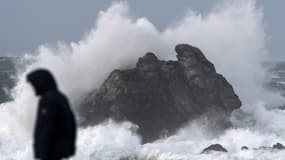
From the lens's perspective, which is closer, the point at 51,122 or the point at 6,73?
the point at 51,122

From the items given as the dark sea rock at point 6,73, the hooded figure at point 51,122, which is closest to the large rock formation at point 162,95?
the dark sea rock at point 6,73

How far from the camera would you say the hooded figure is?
6797 mm

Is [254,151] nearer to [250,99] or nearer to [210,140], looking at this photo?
[210,140]

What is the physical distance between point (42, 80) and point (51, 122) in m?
0.48

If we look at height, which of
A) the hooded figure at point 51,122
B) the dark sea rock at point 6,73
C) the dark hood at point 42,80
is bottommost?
the hooded figure at point 51,122

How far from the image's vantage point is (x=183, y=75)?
1889 inches

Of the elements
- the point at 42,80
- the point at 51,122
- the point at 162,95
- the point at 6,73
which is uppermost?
the point at 6,73

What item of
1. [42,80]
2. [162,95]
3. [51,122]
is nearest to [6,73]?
[162,95]

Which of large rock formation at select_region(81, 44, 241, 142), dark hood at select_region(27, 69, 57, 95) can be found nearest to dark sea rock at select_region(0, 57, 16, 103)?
large rock formation at select_region(81, 44, 241, 142)

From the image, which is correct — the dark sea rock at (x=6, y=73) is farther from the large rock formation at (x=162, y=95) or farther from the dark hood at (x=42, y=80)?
the dark hood at (x=42, y=80)

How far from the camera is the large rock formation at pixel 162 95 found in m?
44.9

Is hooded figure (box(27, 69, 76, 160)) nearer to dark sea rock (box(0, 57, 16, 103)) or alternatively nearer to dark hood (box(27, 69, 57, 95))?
dark hood (box(27, 69, 57, 95))

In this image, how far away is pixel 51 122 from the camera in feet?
22.3

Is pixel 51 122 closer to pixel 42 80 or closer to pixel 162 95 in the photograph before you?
pixel 42 80
